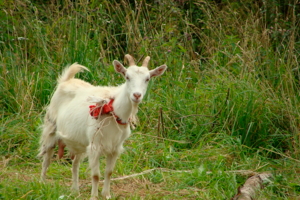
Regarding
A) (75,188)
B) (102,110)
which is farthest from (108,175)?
(102,110)

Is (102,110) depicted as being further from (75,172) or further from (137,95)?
(75,172)

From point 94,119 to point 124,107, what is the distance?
347mm

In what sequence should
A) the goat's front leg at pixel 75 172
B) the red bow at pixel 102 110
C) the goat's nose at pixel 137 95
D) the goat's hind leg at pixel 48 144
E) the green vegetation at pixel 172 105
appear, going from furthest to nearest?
the goat's hind leg at pixel 48 144 → the green vegetation at pixel 172 105 → the goat's front leg at pixel 75 172 → the red bow at pixel 102 110 → the goat's nose at pixel 137 95

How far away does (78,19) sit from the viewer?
7.32 metres

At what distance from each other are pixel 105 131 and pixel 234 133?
1982 millimetres

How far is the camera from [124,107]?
4453 mm

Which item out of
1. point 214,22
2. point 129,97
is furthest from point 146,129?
point 214,22

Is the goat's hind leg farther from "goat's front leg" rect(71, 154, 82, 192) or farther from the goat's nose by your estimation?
the goat's nose

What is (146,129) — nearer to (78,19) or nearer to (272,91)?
(272,91)

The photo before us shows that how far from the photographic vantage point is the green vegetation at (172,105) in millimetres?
5012

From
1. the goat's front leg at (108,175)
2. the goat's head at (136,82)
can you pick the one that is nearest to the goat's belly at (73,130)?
the goat's front leg at (108,175)

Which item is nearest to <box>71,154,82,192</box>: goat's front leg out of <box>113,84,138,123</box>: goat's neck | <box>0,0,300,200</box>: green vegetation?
<box>0,0,300,200</box>: green vegetation

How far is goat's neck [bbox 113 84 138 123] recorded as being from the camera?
442 cm

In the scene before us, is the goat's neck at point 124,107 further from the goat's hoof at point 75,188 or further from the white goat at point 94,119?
the goat's hoof at point 75,188
